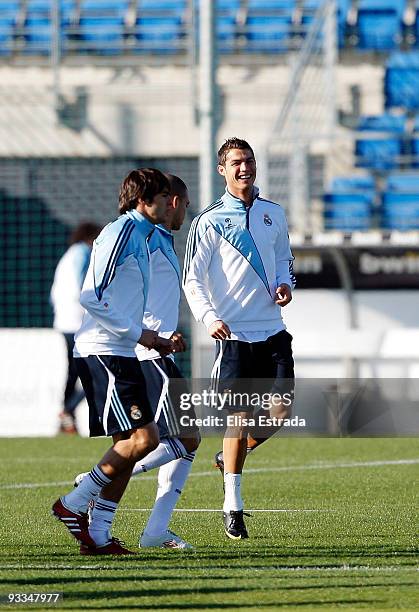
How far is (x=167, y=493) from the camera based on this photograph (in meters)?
6.87

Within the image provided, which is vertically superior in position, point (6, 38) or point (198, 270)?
point (6, 38)

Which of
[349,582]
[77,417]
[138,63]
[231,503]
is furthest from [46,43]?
[349,582]

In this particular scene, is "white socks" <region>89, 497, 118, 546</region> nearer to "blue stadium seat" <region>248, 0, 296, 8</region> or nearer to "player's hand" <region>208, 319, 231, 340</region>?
"player's hand" <region>208, 319, 231, 340</region>

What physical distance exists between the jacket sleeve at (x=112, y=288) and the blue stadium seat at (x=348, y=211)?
45.5ft

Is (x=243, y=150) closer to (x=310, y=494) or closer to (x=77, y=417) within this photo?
(x=310, y=494)

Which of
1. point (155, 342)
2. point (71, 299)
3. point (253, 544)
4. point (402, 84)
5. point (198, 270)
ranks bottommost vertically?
point (71, 299)

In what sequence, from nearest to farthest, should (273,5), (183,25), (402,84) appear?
(402,84) → (183,25) → (273,5)

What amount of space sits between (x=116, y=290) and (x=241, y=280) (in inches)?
48.3

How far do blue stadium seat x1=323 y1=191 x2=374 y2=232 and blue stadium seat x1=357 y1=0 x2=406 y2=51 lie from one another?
11.0 ft

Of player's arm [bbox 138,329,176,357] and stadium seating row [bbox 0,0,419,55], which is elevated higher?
stadium seating row [bbox 0,0,419,55]

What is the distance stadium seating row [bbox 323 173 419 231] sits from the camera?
20078 mm

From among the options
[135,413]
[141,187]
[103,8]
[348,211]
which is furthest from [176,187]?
[103,8]

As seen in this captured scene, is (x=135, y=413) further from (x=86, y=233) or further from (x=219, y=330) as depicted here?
(x=86, y=233)

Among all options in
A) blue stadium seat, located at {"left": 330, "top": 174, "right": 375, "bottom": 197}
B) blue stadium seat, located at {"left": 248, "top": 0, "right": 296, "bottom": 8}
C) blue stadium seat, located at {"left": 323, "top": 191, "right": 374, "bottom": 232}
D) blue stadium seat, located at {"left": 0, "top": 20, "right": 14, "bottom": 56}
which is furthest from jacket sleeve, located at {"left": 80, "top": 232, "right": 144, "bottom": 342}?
blue stadium seat, located at {"left": 248, "top": 0, "right": 296, "bottom": 8}
